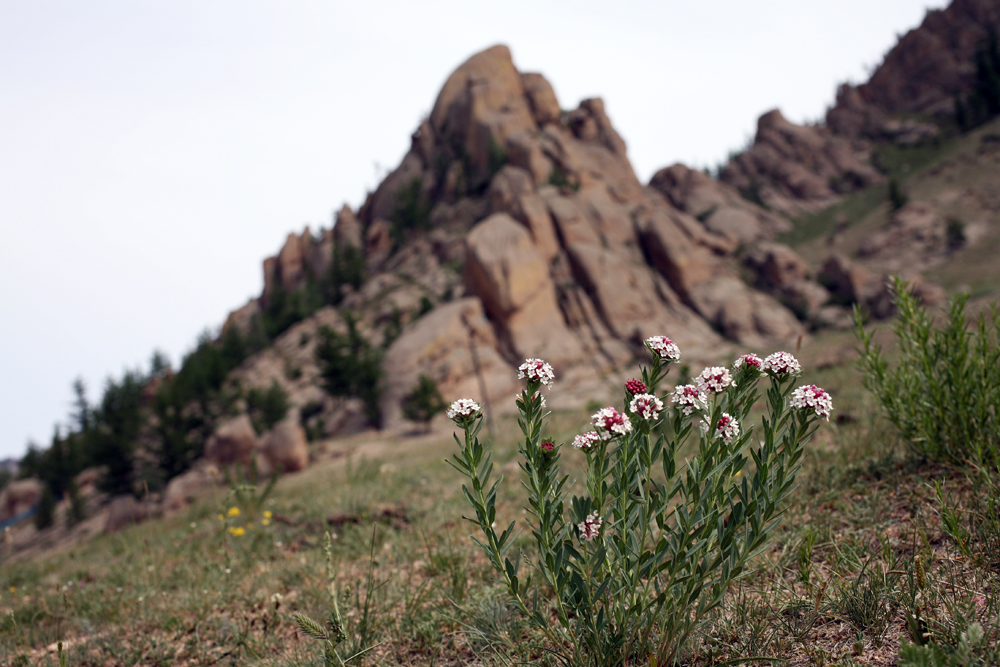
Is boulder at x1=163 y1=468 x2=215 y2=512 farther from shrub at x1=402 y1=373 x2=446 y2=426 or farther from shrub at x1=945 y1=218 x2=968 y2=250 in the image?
shrub at x1=945 y1=218 x2=968 y2=250

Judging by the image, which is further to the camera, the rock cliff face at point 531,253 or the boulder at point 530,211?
the boulder at point 530,211

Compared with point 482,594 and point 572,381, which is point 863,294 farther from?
point 482,594

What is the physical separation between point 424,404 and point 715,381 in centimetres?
2835

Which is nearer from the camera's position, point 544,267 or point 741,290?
point 544,267

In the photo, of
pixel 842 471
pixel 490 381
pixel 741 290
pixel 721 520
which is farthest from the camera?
pixel 741 290

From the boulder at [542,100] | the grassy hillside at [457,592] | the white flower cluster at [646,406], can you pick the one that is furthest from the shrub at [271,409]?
the boulder at [542,100]

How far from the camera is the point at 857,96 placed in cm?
8500

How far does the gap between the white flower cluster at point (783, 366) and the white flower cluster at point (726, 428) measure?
237 mm

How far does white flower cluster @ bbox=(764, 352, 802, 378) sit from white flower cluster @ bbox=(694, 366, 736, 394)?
15 centimetres

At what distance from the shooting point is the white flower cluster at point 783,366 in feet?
6.08

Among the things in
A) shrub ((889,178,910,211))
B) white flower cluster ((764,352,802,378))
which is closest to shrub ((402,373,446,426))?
white flower cluster ((764,352,802,378))

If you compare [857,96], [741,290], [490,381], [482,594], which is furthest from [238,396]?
[857,96]

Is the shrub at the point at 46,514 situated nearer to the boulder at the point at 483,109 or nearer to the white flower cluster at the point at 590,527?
the white flower cluster at the point at 590,527

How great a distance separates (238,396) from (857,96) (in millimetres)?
103727
